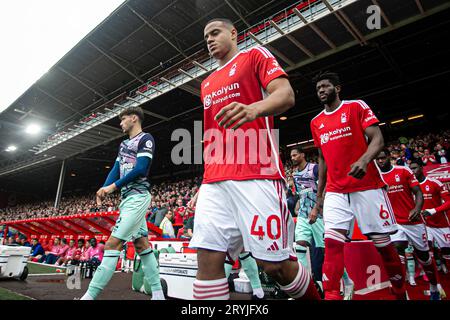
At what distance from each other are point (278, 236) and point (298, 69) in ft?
41.8

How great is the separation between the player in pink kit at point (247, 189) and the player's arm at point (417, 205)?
9.24 feet

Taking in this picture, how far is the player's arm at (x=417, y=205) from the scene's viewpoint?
11.8 ft

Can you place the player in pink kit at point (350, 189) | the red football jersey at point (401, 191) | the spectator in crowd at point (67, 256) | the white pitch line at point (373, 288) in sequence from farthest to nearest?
the spectator in crowd at point (67, 256)
the red football jersey at point (401, 191)
the white pitch line at point (373, 288)
the player in pink kit at point (350, 189)

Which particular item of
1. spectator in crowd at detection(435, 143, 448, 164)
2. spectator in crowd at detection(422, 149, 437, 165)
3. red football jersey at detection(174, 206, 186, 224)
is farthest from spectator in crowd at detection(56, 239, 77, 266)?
spectator in crowd at detection(435, 143, 448, 164)

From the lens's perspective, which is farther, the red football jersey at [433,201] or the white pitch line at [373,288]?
the red football jersey at [433,201]

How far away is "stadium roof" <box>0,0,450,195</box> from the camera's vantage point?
33.1 feet

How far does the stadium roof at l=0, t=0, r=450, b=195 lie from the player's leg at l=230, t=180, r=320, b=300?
9499mm

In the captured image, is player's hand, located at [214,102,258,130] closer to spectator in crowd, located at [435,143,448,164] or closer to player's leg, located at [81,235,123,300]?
player's leg, located at [81,235,123,300]

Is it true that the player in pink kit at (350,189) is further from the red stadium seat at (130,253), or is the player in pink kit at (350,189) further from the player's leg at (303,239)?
the red stadium seat at (130,253)

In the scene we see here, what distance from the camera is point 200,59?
1374 cm

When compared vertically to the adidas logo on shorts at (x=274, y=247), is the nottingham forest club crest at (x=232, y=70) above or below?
above

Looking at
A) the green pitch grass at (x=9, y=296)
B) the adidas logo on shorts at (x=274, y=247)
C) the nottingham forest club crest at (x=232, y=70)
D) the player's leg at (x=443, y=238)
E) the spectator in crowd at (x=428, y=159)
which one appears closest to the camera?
the adidas logo on shorts at (x=274, y=247)

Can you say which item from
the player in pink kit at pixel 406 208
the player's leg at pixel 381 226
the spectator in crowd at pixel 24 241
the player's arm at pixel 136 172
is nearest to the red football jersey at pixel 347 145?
the player's leg at pixel 381 226

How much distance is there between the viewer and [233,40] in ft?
6.75
